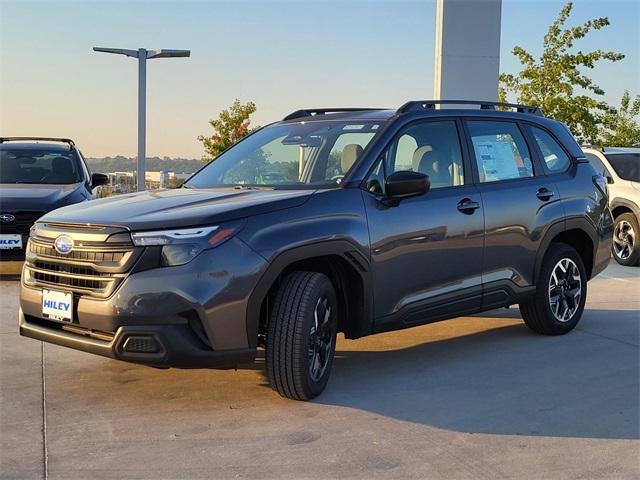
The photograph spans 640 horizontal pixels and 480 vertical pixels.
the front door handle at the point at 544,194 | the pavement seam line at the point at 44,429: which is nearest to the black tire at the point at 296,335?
the pavement seam line at the point at 44,429

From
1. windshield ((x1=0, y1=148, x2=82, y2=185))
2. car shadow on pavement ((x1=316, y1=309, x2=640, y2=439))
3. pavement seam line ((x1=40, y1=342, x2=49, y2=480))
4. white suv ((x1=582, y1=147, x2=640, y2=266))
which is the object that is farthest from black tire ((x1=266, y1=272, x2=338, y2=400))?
white suv ((x1=582, y1=147, x2=640, y2=266))

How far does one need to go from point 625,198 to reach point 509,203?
592 centimetres

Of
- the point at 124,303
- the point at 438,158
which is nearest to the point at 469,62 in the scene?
the point at 438,158

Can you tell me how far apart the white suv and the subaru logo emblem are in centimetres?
861

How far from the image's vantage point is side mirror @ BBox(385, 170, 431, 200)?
488 centimetres

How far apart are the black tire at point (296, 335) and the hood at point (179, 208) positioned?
0.46 metres

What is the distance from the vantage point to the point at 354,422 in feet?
14.1

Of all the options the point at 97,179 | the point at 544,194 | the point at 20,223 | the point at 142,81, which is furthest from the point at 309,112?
the point at 142,81

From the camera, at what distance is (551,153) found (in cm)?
651

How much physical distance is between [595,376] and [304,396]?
209 cm

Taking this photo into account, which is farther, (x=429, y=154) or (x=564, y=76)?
(x=564, y=76)

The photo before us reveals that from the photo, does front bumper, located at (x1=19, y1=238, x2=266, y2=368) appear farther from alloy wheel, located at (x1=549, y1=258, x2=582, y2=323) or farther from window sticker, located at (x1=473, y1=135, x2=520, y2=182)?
alloy wheel, located at (x1=549, y1=258, x2=582, y2=323)

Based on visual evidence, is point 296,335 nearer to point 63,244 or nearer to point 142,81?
point 63,244

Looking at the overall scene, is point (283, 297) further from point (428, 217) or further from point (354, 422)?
point (428, 217)
